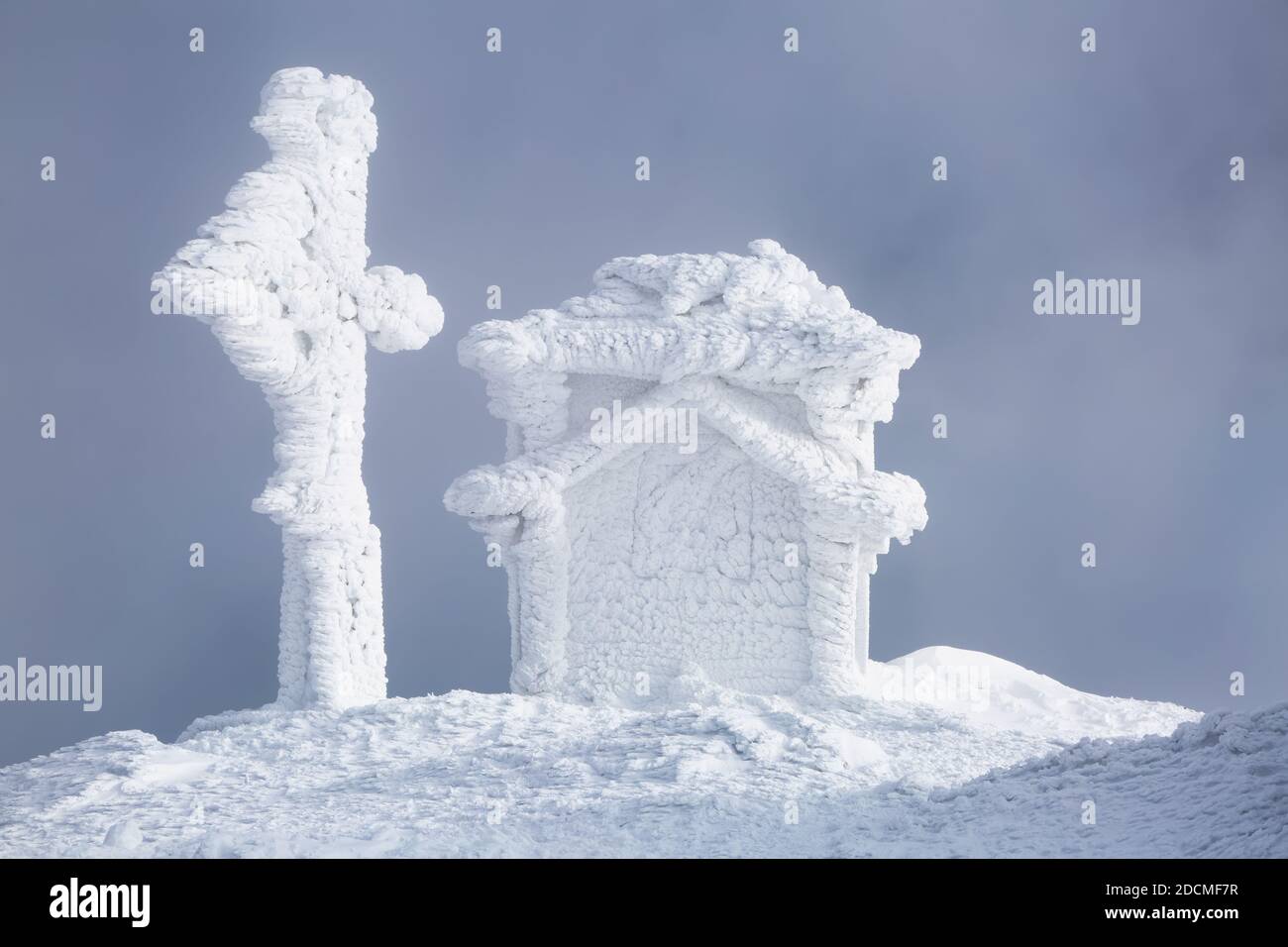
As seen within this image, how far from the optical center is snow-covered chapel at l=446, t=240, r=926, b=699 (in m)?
11.0

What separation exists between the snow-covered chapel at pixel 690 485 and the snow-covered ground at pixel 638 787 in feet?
2.47

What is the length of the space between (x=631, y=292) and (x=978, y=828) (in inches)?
213

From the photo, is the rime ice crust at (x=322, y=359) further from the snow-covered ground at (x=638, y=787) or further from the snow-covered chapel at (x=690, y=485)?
the snow-covered chapel at (x=690, y=485)

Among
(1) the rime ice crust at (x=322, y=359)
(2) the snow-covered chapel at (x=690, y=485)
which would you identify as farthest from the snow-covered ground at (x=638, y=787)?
(2) the snow-covered chapel at (x=690, y=485)

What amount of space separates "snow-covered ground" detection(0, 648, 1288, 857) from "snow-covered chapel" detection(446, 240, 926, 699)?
75 centimetres

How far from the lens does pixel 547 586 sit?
11.2m

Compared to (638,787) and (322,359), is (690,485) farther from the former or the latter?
(638,787)

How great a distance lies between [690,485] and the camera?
1130 centimetres

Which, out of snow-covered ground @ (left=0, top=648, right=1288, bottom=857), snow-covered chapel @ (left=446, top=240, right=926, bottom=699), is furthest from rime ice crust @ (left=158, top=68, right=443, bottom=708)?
snow-covered chapel @ (left=446, top=240, right=926, bottom=699)

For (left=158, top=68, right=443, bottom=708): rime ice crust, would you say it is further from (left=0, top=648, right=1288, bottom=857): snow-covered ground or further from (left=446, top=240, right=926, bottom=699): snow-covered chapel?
(left=446, top=240, right=926, bottom=699): snow-covered chapel

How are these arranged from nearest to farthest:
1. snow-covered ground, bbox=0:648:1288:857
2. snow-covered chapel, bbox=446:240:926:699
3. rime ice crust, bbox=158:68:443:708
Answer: snow-covered ground, bbox=0:648:1288:857
rime ice crust, bbox=158:68:443:708
snow-covered chapel, bbox=446:240:926:699

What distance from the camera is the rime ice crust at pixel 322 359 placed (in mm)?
10086

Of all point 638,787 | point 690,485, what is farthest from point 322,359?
point 638,787

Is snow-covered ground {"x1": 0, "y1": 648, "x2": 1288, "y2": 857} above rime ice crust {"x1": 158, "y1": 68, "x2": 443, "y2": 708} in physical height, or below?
below
